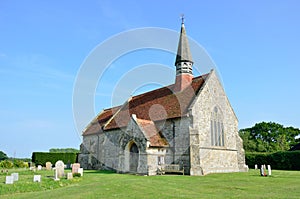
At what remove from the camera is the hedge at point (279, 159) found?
3484 cm

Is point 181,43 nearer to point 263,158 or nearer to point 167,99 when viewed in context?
point 167,99

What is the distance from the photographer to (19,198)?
12047mm

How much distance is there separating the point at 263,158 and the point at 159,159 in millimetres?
22511

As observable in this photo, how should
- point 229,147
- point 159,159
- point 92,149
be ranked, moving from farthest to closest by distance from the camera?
1. point 92,149
2. point 229,147
3. point 159,159

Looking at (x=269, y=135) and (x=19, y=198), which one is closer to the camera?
(x=19, y=198)

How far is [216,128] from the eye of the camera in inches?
1016

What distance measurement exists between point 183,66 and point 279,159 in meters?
20.7

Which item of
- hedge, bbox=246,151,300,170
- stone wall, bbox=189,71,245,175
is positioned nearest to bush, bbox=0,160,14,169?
stone wall, bbox=189,71,245,175

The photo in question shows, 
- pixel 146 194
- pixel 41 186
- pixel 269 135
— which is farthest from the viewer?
pixel 269 135

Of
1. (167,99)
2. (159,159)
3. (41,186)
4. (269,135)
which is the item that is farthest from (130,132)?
(269,135)

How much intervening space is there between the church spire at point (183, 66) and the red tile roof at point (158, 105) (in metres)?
0.81

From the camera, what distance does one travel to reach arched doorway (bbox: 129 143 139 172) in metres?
24.0

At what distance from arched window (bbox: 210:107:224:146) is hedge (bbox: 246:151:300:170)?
15687 millimetres

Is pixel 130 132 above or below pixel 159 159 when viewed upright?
above
